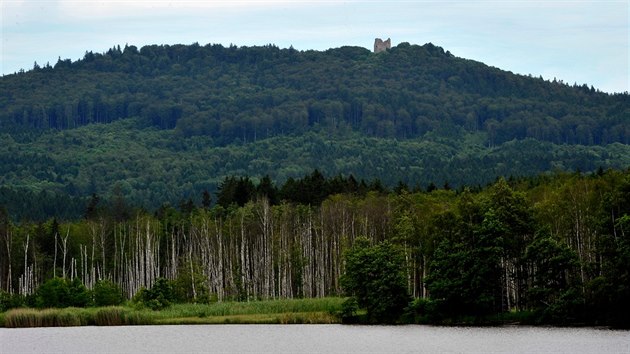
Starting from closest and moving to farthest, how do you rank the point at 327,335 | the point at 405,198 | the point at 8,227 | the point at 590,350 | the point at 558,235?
the point at 590,350 → the point at 327,335 → the point at 558,235 → the point at 405,198 → the point at 8,227

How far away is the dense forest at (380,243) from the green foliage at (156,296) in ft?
11.4

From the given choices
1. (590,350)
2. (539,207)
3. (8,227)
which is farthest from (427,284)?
(8,227)

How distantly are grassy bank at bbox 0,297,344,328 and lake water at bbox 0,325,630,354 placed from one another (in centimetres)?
319

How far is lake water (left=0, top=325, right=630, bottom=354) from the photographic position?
6325 cm

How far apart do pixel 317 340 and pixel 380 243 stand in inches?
777

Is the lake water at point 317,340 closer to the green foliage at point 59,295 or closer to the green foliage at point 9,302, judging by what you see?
the green foliage at point 9,302

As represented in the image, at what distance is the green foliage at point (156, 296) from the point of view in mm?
93375

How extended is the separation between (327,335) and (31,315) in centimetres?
2543

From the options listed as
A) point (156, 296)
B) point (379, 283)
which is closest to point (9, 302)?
point (156, 296)

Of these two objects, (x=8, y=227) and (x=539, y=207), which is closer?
(x=539, y=207)

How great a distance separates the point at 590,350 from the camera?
59000 millimetres

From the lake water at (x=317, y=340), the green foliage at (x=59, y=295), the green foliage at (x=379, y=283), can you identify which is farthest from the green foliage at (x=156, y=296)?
the green foliage at (x=379, y=283)

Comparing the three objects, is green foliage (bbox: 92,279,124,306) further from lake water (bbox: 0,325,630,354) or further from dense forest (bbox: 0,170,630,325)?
lake water (bbox: 0,325,630,354)

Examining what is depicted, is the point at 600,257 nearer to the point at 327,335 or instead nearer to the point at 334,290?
the point at 327,335
